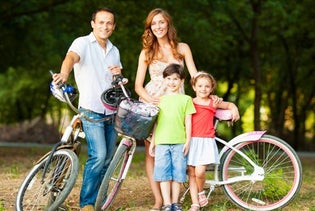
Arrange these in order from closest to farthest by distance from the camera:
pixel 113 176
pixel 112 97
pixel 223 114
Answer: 1. pixel 112 97
2. pixel 113 176
3. pixel 223 114

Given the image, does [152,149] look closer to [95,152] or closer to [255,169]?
[95,152]

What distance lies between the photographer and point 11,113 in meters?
30.0

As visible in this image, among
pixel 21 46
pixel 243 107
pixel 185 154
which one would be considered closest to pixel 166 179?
pixel 185 154

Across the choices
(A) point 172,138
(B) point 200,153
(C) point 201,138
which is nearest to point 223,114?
(C) point 201,138

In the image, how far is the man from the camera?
587cm

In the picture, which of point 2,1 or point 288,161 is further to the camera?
point 2,1

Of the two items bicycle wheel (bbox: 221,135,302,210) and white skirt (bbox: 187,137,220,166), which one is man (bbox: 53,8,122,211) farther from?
bicycle wheel (bbox: 221,135,302,210)

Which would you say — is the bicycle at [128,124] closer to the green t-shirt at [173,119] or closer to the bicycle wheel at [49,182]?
the green t-shirt at [173,119]

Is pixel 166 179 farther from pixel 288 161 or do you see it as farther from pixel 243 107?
pixel 243 107

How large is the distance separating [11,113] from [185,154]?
989 inches

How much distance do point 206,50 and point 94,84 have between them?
9.98 m

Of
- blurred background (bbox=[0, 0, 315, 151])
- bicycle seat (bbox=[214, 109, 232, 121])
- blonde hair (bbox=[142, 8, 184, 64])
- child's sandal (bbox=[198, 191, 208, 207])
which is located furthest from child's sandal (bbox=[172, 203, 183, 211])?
blurred background (bbox=[0, 0, 315, 151])

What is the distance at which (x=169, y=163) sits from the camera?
588cm

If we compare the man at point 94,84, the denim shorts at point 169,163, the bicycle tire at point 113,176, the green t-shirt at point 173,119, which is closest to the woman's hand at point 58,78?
the man at point 94,84
